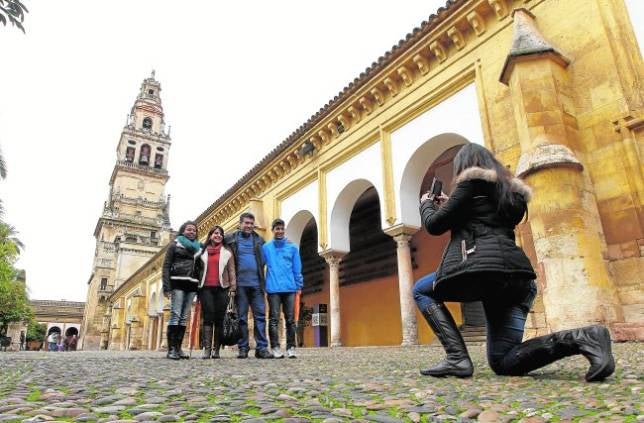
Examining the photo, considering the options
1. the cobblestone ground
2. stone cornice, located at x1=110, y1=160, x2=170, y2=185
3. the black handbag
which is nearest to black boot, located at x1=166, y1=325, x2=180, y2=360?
the black handbag

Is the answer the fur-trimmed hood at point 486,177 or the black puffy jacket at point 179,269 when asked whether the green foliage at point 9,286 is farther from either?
the fur-trimmed hood at point 486,177

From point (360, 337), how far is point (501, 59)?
1139cm

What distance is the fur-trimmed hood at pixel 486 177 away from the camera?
2953 millimetres

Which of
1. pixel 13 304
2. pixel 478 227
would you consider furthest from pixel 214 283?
pixel 13 304

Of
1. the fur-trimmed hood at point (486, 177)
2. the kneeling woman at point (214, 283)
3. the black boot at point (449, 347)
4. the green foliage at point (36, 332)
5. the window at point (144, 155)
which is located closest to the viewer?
the fur-trimmed hood at point (486, 177)

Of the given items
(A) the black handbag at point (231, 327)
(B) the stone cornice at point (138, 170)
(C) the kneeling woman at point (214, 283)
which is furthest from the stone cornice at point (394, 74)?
(B) the stone cornice at point (138, 170)

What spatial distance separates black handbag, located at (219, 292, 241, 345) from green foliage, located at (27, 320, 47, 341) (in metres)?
72.0

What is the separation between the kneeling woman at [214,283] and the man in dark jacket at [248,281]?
0.41 feet

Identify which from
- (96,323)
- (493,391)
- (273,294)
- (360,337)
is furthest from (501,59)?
(96,323)

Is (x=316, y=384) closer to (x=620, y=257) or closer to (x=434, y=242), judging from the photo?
(x=620, y=257)

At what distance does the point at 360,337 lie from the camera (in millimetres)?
16812

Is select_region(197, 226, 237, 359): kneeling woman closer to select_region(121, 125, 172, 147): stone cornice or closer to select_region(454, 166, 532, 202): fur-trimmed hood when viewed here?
select_region(454, 166, 532, 202): fur-trimmed hood

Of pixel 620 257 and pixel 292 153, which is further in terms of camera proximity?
pixel 292 153

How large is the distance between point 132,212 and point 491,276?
190 ft
